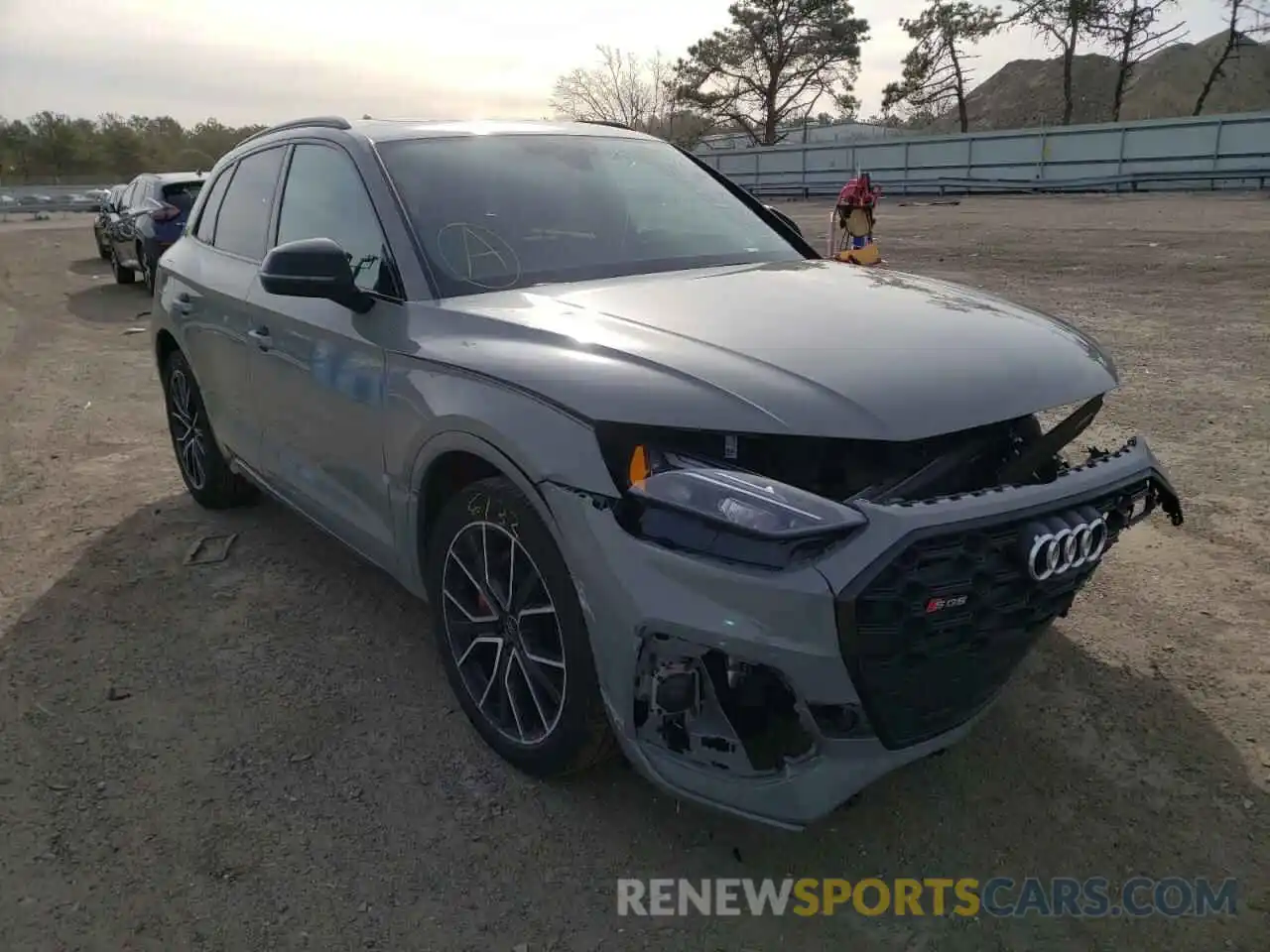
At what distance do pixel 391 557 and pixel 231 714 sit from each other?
0.74 m

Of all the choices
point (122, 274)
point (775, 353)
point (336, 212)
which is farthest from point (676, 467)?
point (122, 274)

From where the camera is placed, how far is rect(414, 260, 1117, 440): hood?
2.11 metres

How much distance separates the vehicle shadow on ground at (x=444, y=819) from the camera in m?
2.25

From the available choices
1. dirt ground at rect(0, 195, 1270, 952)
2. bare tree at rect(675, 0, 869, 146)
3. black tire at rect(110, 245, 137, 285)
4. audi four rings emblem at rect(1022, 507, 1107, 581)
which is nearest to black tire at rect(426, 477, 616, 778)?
dirt ground at rect(0, 195, 1270, 952)

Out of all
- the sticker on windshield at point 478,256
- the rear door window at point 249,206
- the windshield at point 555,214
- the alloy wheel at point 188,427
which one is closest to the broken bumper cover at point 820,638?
the sticker on windshield at point 478,256

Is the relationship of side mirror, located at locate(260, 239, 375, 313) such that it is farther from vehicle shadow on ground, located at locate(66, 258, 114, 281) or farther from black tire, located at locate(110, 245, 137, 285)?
vehicle shadow on ground, located at locate(66, 258, 114, 281)

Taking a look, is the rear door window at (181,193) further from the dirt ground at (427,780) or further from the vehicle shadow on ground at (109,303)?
the dirt ground at (427,780)

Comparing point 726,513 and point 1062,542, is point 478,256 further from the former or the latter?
point 1062,542

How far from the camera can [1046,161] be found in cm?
3198

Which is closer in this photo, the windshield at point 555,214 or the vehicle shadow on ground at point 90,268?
the windshield at point 555,214

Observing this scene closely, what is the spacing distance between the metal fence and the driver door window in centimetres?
2205

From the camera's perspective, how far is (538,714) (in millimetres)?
2613

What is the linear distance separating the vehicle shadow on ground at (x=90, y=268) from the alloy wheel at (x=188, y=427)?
522 inches

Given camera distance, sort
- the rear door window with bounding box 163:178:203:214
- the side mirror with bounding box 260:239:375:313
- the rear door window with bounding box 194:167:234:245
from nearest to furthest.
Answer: the side mirror with bounding box 260:239:375:313
the rear door window with bounding box 194:167:234:245
the rear door window with bounding box 163:178:203:214
